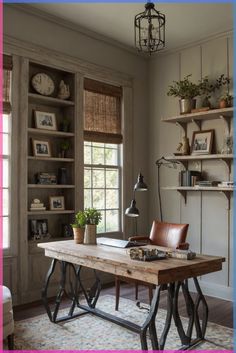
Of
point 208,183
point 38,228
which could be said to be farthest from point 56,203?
point 208,183

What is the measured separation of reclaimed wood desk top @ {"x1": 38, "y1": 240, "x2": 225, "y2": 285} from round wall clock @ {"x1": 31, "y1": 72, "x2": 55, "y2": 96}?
6.64ft

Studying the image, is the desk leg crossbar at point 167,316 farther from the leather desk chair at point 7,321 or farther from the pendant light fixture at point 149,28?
the pendant light fixture at point 149,28

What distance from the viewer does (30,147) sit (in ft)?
14.3

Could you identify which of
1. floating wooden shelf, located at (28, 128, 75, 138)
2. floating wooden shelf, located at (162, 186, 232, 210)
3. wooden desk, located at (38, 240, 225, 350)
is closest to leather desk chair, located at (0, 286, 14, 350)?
wooden desk, located at (38, 240, 225, 350)

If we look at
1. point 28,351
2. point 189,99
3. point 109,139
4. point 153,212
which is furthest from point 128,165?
point 28,351

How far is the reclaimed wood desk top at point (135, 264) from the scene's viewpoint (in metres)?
2.52

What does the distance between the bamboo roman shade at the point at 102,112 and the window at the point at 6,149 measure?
1.09m

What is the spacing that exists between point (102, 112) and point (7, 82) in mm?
1462

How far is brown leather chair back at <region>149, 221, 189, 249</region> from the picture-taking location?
384 cm

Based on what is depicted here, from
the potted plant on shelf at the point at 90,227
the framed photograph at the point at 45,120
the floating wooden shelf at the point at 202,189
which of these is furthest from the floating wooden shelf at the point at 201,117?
the potted plant on shelf at the point at 90,227

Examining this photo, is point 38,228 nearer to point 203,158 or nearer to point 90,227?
point 90,227

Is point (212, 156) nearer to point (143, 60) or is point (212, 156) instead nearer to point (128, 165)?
point (128, 165)

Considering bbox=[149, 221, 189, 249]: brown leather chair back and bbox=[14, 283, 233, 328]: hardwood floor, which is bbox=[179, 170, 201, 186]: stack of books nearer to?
bbox=[149, 221, 189, 249]: brown leather chair back

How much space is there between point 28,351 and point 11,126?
232 cm
